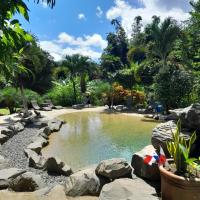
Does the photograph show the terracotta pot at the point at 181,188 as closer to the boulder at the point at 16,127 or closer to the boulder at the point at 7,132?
the boulder at the point at 7,132

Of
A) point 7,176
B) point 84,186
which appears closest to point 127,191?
point 84,186

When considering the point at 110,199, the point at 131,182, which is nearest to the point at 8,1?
the point at 110,199

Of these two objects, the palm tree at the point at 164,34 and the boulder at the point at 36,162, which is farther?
the palm tree at the point at 164,34

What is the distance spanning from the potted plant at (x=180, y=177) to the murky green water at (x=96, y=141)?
11.7ft

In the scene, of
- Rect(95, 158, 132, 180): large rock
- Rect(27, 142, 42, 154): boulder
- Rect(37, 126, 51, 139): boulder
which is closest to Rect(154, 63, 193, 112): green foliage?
Rect(37, 126, 51, 139): boulder

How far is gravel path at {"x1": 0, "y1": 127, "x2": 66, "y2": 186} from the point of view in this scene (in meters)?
6.25

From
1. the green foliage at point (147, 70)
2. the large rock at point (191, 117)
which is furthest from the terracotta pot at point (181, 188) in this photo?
the green foliage at point (147, 70)

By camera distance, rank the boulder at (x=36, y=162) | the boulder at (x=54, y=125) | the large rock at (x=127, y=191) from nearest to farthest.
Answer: the large rock at (x=127, y=191)
the boulder at (x=36, y=162)
the boulder at (x=54, y=125)

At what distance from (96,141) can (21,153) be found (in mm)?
2616

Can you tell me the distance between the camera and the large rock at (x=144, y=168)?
5.01m

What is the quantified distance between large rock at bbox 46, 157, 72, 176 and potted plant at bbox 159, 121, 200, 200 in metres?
2.75

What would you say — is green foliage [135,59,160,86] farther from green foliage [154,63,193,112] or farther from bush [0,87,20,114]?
bush [0,87,20,114]

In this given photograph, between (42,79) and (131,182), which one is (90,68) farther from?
(131,182)

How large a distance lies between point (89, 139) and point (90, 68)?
49.4 feet
